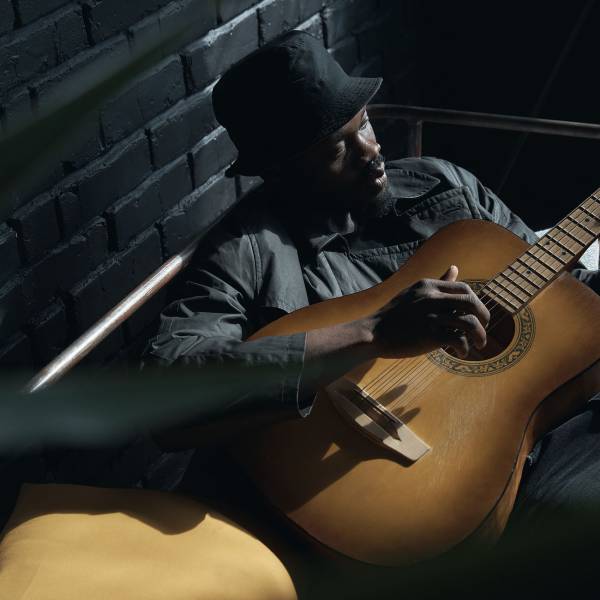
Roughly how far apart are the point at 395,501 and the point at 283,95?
32.1 inches

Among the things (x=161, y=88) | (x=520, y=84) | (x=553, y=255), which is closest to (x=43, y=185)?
(x=161, y=88)

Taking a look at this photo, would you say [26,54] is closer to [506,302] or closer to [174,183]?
[174,183]

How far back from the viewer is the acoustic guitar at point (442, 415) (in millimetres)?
1429

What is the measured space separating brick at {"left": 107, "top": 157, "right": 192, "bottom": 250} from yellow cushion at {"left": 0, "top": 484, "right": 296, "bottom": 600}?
0.76m

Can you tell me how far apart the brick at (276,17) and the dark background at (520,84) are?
786 mm

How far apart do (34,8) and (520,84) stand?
1944 mm

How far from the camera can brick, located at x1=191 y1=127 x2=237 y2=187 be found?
229cm

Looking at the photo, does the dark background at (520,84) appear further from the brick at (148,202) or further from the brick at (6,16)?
the brick at (6,16)

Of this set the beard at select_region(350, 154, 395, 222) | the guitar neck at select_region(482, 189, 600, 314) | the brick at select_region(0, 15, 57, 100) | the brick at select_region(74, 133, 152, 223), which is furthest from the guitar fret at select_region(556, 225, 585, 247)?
the brick at select_region(0, 15, 57, 100)

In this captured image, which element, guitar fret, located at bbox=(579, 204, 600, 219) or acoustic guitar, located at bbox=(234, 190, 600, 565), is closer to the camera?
acoustic guitar, located at bbox=(234, 190, 600, 565)

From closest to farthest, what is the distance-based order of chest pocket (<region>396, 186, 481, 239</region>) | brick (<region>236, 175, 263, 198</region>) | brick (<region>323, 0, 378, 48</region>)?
chest pocket (<region>396, 186, 481, 239</region>) < brick (<region>236, 175, 263, 198</region>) < brick (<region>323, 0, 378, 48</region>)

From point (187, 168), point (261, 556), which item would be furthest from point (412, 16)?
point (261, 556)

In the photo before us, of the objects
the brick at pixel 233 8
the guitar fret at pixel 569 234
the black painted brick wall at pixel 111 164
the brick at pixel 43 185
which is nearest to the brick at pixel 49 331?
the black painted brick wall at pixel 111 164

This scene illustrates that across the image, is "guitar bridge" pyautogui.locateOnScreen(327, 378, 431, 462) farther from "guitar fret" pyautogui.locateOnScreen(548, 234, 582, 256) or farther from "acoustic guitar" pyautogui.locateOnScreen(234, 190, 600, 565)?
"guitar fret" pyautogui.locateOnScreen(548, 234, 582, 256)
